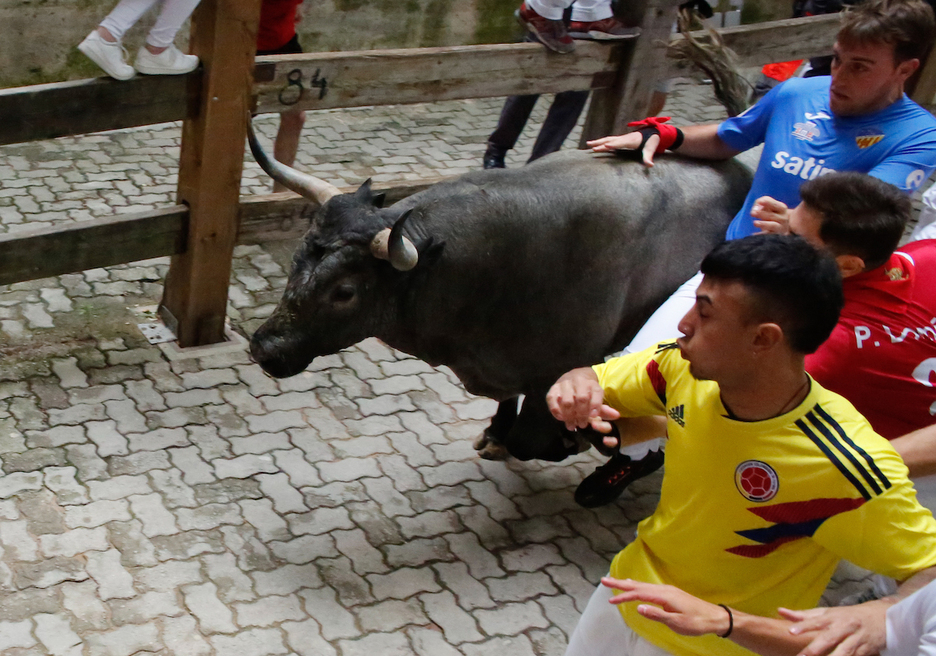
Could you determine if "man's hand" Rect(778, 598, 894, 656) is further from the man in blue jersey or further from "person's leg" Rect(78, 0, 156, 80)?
"person's leg" Rect(78, 0, 156, 80)

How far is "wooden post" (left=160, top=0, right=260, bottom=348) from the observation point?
5.21m

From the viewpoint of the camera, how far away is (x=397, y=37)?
33.1 ft

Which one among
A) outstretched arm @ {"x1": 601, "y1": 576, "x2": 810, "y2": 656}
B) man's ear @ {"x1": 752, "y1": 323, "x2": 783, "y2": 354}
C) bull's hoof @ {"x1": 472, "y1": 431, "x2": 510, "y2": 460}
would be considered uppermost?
man's ear @ {"x1": 752, "y1": 323, "x2": 783, "y2": 354}

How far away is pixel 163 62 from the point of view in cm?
515

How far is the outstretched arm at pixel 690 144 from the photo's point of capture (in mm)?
5008

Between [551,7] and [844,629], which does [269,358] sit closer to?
[844,629]

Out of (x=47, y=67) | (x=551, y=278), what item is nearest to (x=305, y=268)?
(x=551, y=278)

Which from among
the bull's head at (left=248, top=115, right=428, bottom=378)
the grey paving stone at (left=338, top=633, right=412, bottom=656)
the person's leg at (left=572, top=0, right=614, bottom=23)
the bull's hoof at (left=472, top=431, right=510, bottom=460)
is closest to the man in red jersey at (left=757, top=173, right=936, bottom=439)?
the bull's head at (left=248, top=115, right=428, bottom=378)

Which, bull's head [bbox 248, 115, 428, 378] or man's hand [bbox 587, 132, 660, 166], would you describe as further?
man's hand [bbox 587, 132, 660, 166]

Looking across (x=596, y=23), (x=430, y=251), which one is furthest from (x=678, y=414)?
(x=596, y=23)

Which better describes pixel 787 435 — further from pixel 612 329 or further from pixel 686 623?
pixel 612 329

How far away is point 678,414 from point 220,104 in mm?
3455

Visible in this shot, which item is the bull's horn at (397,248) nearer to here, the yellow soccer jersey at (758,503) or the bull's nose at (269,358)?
the bull's nose at (269,358)

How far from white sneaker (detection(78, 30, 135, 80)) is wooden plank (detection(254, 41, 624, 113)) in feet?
2.36
